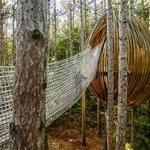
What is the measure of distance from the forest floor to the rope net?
15.3 ft

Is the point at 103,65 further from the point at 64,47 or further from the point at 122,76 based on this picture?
the point at 64,47

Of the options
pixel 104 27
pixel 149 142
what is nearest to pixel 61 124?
pixel 149 142

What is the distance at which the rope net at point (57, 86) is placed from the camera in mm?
3039

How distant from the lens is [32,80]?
2141 mm

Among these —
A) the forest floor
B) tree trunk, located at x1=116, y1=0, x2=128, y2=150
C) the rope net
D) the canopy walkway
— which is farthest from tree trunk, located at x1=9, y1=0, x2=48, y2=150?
the forest floor

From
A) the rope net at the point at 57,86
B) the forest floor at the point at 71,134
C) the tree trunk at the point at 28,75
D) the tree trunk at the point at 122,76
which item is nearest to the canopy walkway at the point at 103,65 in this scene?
the rope net at the point at 57,86

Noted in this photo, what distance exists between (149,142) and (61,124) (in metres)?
4.48

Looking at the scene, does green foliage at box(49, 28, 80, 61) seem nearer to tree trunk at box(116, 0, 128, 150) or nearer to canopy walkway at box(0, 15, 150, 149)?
canopy walkway at box(0, 15, 150, 149)

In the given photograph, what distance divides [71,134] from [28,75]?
9353 millimetres

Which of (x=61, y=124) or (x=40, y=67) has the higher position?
(x=40, y=67)

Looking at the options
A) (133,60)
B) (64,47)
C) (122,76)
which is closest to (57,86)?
(122,76)

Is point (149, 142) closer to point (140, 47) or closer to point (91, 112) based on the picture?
point (140, 47)

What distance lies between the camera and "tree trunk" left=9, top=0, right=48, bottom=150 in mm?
2131

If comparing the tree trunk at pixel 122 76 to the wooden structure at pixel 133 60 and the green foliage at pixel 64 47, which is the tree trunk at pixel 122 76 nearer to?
the wooden structure at pixel 133 60
